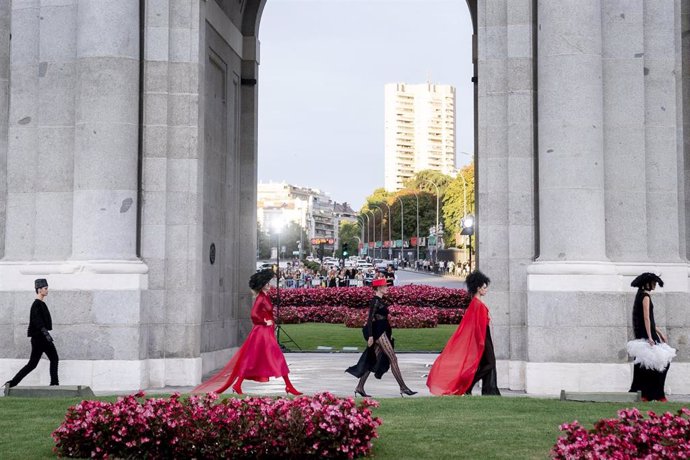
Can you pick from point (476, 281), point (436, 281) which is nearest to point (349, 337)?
point (476, 281)

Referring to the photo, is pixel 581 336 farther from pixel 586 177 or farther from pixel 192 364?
pixel 192 364

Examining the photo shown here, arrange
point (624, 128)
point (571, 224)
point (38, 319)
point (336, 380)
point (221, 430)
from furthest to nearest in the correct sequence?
point (336, 380) → point (624, 128) → point (571, 224) → point (38, 319) → point (221, 430)

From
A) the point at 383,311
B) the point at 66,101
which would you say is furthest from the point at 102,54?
the point at 383,311

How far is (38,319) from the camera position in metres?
18.1

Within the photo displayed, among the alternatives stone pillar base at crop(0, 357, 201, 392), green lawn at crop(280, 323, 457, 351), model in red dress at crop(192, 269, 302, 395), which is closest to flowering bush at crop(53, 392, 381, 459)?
model in red dress at crop(192, 269, 302, 395)

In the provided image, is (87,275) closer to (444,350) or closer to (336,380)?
(336,380)

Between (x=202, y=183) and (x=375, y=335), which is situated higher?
(x=202, y=183)

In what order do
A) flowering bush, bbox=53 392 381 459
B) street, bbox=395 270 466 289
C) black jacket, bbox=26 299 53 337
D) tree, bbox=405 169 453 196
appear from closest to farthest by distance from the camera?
flowering bush, bbox=53 392 381 459
black jacket, bbox=26 299 53 337
street, bbox=395 270 466 289
tree, bbox=405 169 453 196

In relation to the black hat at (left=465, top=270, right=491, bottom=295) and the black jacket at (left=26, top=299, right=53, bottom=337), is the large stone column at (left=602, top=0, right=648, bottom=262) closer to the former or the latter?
the black hat at (left=465, top=270, right=491, bottom=295)

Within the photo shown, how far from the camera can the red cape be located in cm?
1733

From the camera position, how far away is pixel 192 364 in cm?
1980

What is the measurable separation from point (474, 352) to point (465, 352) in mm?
153

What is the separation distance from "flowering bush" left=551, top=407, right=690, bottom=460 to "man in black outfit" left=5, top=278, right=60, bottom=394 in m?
10.2

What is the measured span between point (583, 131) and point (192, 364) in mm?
8280
